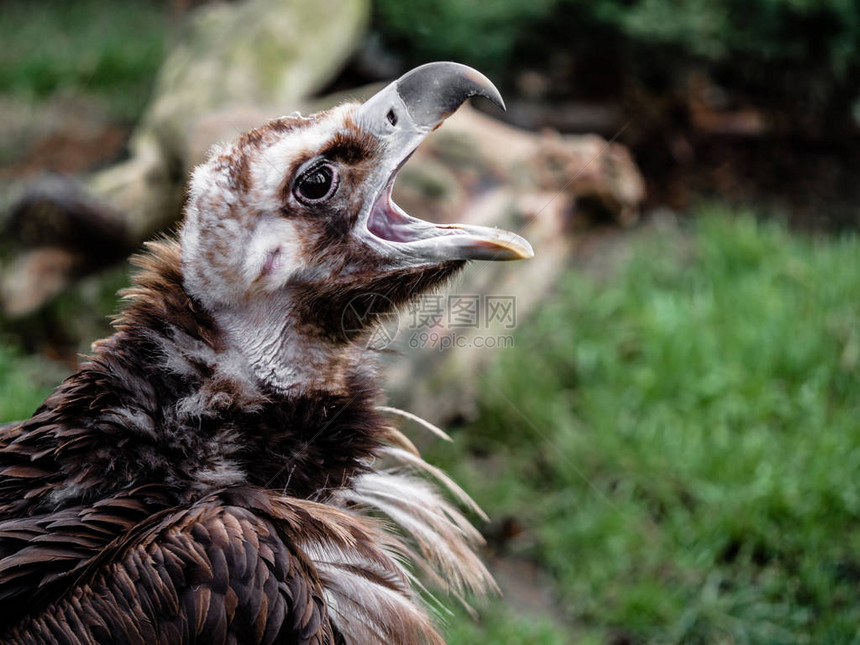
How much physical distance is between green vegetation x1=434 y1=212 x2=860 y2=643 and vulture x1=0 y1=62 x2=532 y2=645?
1.66 meters

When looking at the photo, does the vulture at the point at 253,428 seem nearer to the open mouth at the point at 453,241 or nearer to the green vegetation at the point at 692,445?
the open mouth at the point at 453,241

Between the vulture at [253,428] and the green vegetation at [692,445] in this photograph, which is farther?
the green vegetation at [692,445]

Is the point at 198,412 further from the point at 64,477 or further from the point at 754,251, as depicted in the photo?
the point at 754,251

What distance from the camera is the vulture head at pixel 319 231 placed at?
2.08 m

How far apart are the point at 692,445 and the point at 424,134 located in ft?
8.56

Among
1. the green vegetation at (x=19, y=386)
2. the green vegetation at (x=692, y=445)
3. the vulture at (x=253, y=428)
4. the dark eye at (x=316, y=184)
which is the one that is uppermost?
the dark eye at (x=316, y=184)

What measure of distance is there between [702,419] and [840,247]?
1827 mm

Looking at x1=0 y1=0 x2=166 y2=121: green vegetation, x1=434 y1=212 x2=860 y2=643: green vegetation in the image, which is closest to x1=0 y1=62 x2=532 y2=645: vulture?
x1=434 y1=212 x2=860 y2=643: green vegetation

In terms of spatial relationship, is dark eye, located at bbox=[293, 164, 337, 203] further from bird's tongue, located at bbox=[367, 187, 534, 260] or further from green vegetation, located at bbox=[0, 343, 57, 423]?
green vegetation, located at bbox=[0, 343, 57, 423]

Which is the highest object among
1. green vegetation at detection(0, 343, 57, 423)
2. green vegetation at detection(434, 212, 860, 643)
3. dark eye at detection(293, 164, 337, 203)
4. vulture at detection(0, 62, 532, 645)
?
dark eye at detection(293, 164, 337, 203)

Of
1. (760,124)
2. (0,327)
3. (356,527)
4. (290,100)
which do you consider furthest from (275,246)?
(760,124)

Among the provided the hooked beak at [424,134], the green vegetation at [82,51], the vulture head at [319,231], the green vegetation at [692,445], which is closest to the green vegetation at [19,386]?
the vulture head at [319,231]

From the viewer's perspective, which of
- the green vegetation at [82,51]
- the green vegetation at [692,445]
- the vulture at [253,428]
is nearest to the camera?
the vulture at [253,428]

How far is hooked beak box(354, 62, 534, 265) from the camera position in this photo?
6.86 ft
